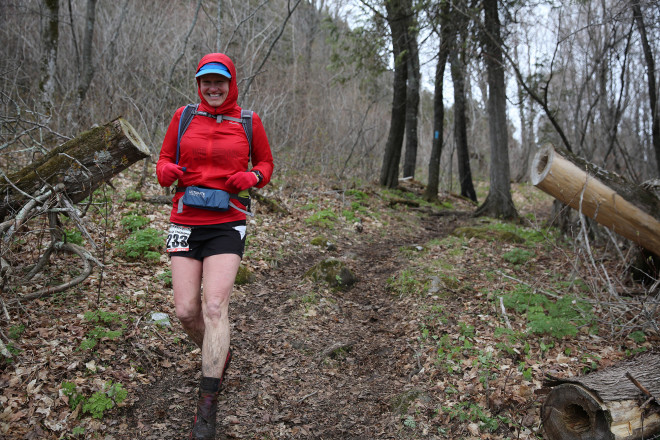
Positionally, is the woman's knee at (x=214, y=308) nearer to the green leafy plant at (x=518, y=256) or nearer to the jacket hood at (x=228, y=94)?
the jacket hood at (x=228, y=94)

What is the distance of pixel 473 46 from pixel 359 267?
20.7 feet

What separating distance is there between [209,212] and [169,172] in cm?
40

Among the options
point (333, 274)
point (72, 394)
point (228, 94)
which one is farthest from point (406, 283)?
point (72, 394)

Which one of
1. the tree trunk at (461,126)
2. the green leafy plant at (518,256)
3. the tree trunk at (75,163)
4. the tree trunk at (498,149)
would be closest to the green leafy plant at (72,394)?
the tree trunk at (75,163)

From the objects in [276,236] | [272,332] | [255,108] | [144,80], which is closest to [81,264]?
[272,332]

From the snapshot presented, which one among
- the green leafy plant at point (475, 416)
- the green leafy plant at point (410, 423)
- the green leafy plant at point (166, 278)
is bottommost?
the green leafy plant at point (410, 423)

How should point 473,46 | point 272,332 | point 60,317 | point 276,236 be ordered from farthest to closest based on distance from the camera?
1. point 473,46
2. point 276,236
3. point 272,332
4. point 60,317

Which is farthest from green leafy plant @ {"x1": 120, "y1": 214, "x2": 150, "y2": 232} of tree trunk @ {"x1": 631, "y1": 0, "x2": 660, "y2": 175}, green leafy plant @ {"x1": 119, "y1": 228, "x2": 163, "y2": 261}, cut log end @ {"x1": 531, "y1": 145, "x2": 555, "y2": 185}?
tree trunk @ {"x1": 631, "y1": 0, "x2": 660, "y2": 175}

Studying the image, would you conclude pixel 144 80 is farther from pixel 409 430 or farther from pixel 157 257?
pixel 409 430

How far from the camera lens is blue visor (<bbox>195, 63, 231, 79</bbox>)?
3.12m

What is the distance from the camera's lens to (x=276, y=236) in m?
7.39

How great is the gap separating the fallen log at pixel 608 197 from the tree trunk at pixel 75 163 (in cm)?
440

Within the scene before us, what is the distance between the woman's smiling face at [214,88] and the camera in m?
3.17

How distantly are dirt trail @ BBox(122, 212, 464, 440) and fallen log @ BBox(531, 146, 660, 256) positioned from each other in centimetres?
233
